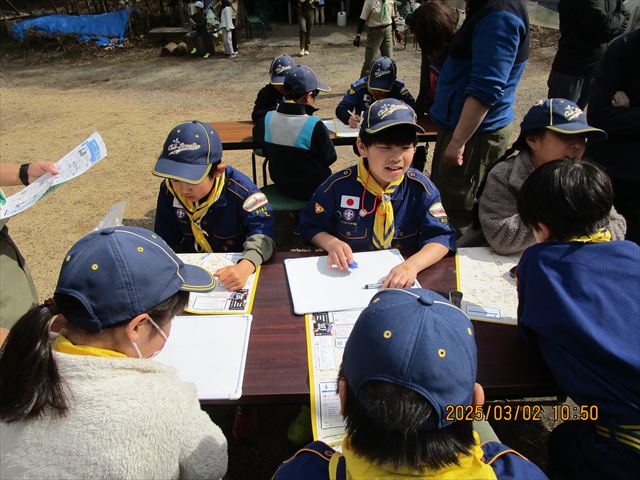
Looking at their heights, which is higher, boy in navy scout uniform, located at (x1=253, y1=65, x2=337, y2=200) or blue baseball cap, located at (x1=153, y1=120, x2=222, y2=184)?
blue baseball cap, located at (x1=153, y1=120, x2=222, y2=184)

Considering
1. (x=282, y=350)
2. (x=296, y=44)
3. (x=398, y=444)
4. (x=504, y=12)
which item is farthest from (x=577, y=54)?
(x=296, y=44)

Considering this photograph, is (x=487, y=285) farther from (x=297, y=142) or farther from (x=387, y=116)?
(x=297, y=142)

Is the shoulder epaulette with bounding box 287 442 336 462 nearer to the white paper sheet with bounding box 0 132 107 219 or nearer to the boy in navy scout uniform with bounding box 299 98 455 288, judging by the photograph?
the boy in navy scout uniform with bounding box 299 98 455 288

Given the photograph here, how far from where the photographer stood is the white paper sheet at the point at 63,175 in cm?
186

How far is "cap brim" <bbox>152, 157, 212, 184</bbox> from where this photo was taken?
1918mm

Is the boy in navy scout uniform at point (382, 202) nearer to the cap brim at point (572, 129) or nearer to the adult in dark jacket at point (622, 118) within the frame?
the cap brim at point (572, 129)

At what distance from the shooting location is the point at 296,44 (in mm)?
12320

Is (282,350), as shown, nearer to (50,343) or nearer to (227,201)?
(50,343)

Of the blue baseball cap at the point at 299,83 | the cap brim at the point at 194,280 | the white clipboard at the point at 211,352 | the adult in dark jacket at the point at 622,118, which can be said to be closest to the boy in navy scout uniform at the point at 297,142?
the blue baseball cap at the point at 299,83

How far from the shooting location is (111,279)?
1.04 metres

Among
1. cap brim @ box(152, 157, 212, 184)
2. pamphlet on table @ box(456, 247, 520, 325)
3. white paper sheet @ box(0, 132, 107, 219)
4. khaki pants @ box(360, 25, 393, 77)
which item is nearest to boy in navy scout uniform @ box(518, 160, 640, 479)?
pamphlet on table @ box(456, 247, 520, 325)

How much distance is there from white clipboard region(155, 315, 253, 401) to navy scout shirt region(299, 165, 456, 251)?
73cm

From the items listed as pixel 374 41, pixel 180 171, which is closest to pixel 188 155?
pixel 180 171

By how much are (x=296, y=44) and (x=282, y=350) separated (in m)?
12.3
